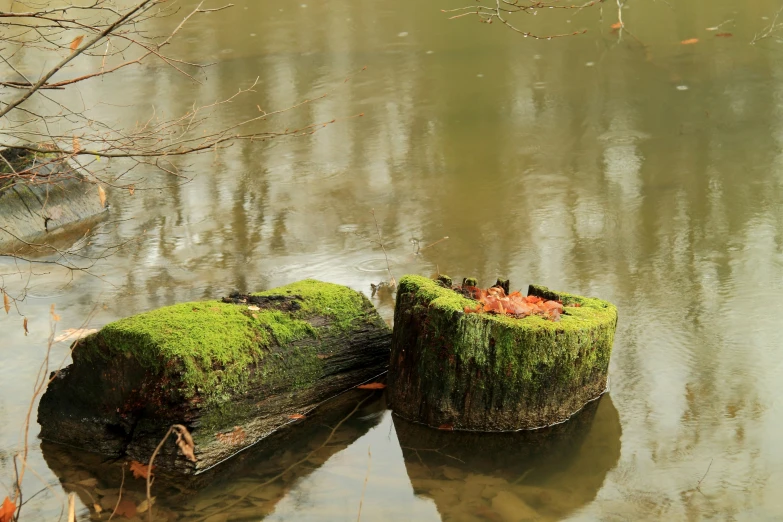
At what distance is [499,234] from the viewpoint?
755 centimetres

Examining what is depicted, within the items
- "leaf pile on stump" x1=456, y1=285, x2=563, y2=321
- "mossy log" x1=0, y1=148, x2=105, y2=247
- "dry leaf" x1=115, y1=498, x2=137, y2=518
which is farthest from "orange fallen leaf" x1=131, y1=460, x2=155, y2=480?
"mossy log" x1=0, y1=148, x2=105, y2=247

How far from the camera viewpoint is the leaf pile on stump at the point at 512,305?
4723mm

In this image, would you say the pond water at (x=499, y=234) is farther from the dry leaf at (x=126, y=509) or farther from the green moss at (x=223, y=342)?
the green moss at (x=223, y=342)

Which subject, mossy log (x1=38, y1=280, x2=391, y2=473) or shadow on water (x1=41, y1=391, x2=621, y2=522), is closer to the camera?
shadow on water (x1=41, y1=391, x2=621, y2=522)

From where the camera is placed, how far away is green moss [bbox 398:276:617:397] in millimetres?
4570

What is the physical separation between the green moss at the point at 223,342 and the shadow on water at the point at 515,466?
0.74 metres

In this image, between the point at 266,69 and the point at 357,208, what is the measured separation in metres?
6.04

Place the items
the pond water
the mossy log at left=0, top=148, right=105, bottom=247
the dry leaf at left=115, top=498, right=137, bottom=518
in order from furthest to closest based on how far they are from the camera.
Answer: the mossy log at left=0, top=148, right=105, bottom=247
the pond water
the dry leaf at left=115, top=498, right=137, bottom=518

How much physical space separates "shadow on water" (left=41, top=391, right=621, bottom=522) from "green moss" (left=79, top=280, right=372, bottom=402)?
1.38 ft

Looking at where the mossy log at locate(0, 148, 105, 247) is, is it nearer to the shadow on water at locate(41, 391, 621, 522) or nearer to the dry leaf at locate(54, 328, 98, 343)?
the dry leaf at locate(54, 328, 98, 343)

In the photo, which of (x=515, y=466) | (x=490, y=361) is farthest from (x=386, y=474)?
(x=490, y=361)

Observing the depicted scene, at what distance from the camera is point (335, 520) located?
13.9 ft

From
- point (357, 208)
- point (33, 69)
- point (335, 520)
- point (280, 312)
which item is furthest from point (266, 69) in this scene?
point (335, 520)

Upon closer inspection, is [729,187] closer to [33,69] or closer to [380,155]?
[380,155]
